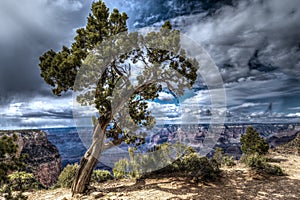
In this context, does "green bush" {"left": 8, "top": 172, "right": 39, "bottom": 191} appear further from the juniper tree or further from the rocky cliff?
the rocky cliff

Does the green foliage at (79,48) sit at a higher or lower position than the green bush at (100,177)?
higher

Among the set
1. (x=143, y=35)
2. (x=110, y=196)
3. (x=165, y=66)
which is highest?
(x=143, y=35)

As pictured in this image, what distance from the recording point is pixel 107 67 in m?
7.57

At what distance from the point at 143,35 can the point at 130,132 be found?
453 centimetres

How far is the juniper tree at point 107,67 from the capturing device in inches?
279

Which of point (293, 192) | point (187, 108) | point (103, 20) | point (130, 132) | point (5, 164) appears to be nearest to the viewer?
point (5, 164)

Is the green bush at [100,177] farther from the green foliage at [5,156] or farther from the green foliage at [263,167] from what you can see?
the green foliage at [263,167]

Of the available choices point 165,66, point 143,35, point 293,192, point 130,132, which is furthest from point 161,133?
point 293,192

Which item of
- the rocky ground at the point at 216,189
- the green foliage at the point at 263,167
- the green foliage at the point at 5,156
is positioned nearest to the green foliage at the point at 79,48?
the green foliage at the point at 5,156

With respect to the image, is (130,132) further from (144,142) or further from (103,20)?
(103,20)

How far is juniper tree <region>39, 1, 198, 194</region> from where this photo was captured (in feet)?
23.3

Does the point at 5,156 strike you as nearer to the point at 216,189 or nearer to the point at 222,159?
the point at 216,189

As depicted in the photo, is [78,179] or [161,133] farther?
[161,133]

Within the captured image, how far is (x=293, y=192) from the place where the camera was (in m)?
6.80
